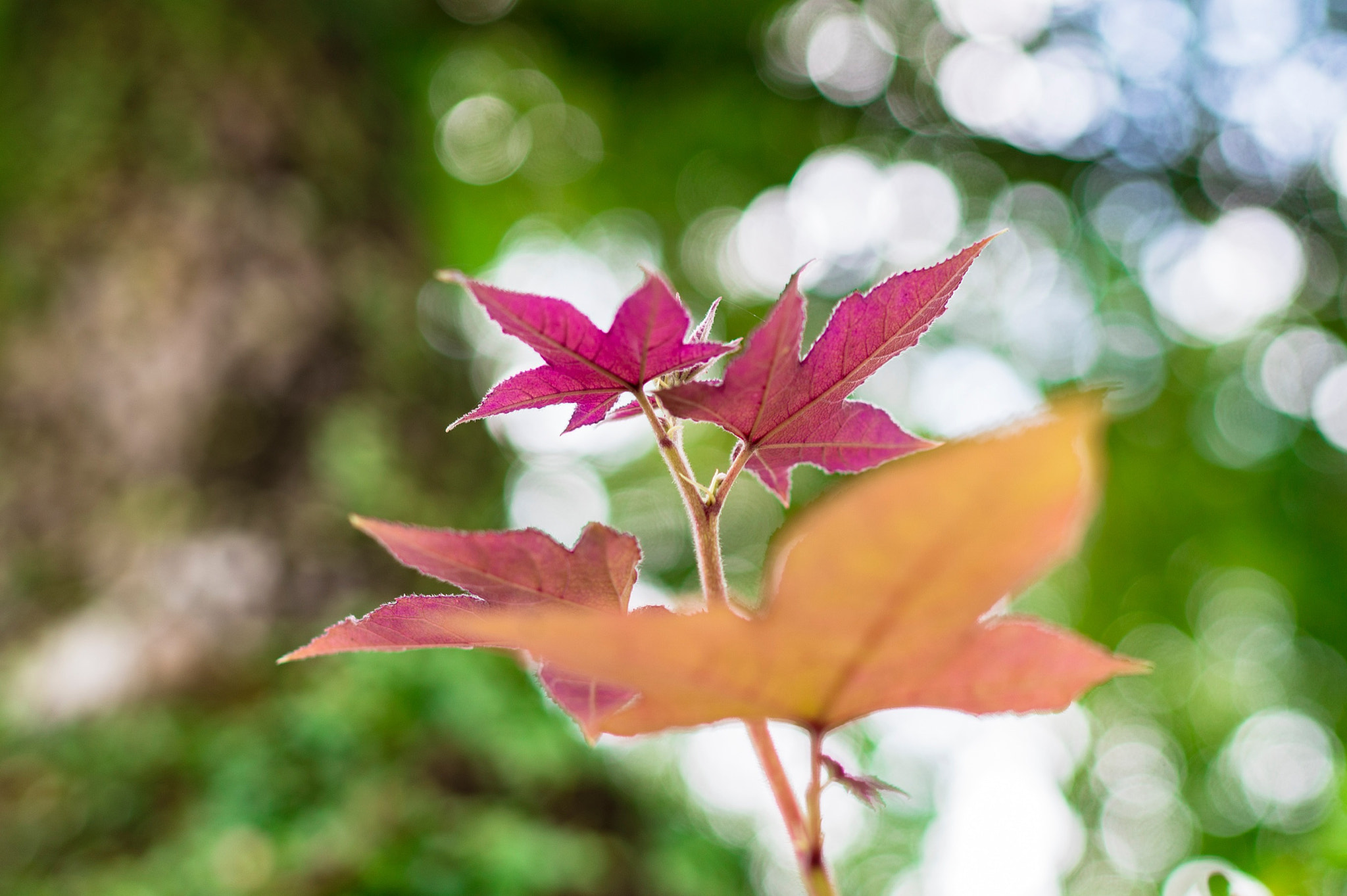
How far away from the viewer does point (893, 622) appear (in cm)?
20

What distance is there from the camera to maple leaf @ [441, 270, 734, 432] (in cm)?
29

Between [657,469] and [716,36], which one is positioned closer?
[716,36]

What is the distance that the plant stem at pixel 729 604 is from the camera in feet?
0.76

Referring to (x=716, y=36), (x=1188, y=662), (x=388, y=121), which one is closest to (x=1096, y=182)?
(x=716, y=36)

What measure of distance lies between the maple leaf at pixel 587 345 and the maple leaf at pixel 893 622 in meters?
0.10

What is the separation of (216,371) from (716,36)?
2.75 meters

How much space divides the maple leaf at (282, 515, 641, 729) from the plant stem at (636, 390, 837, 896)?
3 cm

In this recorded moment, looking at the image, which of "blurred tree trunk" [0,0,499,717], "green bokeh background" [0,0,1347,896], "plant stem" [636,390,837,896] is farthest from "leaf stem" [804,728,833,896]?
"blurred tree trunk" [0,0,499,717]

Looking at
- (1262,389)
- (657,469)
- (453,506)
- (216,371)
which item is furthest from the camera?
(657,469)

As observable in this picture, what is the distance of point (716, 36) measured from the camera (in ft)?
11.8

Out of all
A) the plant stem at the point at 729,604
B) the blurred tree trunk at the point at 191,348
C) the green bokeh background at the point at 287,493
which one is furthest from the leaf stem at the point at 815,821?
the blurred tree trunk at the point at 191,348

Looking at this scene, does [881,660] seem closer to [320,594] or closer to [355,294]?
[320,594]

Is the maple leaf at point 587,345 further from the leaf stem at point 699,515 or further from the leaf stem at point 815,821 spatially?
the leaf stem at point 815,821

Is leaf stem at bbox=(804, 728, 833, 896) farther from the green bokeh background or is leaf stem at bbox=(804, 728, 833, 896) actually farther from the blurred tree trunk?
the blurred tree trunk
